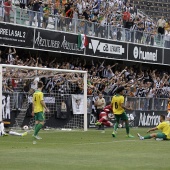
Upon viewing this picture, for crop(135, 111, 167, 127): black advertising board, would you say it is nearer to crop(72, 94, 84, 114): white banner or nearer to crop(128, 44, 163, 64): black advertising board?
crop(128, 44, 163, 64): black advertising board

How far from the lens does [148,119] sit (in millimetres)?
36406

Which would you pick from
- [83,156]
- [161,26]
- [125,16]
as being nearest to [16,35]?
[125,16]

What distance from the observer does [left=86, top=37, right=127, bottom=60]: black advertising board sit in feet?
119

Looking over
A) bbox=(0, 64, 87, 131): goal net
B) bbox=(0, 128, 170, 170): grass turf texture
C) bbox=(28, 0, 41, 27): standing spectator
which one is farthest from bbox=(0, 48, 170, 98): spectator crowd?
bbox=(0, 128, 170, 170): grass turf texture

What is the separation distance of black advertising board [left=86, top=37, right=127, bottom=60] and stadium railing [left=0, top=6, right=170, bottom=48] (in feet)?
0.99

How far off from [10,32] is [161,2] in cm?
1875

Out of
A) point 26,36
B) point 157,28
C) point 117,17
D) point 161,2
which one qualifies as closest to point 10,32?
point 26,36

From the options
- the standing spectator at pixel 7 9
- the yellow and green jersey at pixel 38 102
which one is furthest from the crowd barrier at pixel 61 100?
the yellow and green jersey at pixel 38 102

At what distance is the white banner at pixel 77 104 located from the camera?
31398 mm

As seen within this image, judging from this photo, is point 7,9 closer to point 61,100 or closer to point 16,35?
point 16,35

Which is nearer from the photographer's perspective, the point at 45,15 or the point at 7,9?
the point at 7,9

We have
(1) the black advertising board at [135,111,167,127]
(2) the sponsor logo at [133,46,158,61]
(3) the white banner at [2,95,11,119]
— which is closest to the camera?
(3) the white banner at [2,95,11,119]

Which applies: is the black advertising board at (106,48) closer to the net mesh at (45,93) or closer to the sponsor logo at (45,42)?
the sponsor logo at (45,42)

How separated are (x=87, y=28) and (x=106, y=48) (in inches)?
101
